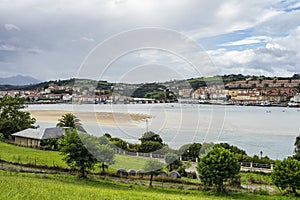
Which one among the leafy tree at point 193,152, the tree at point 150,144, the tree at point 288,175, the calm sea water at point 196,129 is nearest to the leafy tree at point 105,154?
the calm sea water at point 196,129

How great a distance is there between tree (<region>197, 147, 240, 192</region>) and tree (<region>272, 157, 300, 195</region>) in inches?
80.3

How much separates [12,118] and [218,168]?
83.9ft

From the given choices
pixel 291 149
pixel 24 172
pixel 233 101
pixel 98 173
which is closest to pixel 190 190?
pixel 98 173

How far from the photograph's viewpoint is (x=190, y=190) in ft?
50.1

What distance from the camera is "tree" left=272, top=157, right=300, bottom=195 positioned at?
15164 millimetres

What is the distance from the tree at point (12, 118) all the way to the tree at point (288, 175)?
83.1ft

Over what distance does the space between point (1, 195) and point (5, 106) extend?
96.0 ft

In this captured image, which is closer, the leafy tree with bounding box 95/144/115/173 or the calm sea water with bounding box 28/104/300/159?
the leafy tree with bounding box 95/144/115/173

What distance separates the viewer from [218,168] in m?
15.3

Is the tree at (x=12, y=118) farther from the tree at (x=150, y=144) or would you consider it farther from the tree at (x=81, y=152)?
the tree at (x=81, y=152)

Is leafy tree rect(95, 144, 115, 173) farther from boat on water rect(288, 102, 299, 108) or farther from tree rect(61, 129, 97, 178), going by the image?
boat on water rect(288, 102, 299, 108)

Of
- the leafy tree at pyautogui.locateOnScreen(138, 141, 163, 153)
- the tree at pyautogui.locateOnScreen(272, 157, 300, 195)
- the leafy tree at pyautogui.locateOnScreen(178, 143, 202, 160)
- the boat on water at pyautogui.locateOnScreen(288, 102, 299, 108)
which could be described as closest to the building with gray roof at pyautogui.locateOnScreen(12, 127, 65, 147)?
the leafy tree at pyautogui.locateOnScreen(138, 141, 163, 153)

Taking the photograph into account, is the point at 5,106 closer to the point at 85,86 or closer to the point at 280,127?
the point at 85,86

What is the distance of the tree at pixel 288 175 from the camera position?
15164mm
